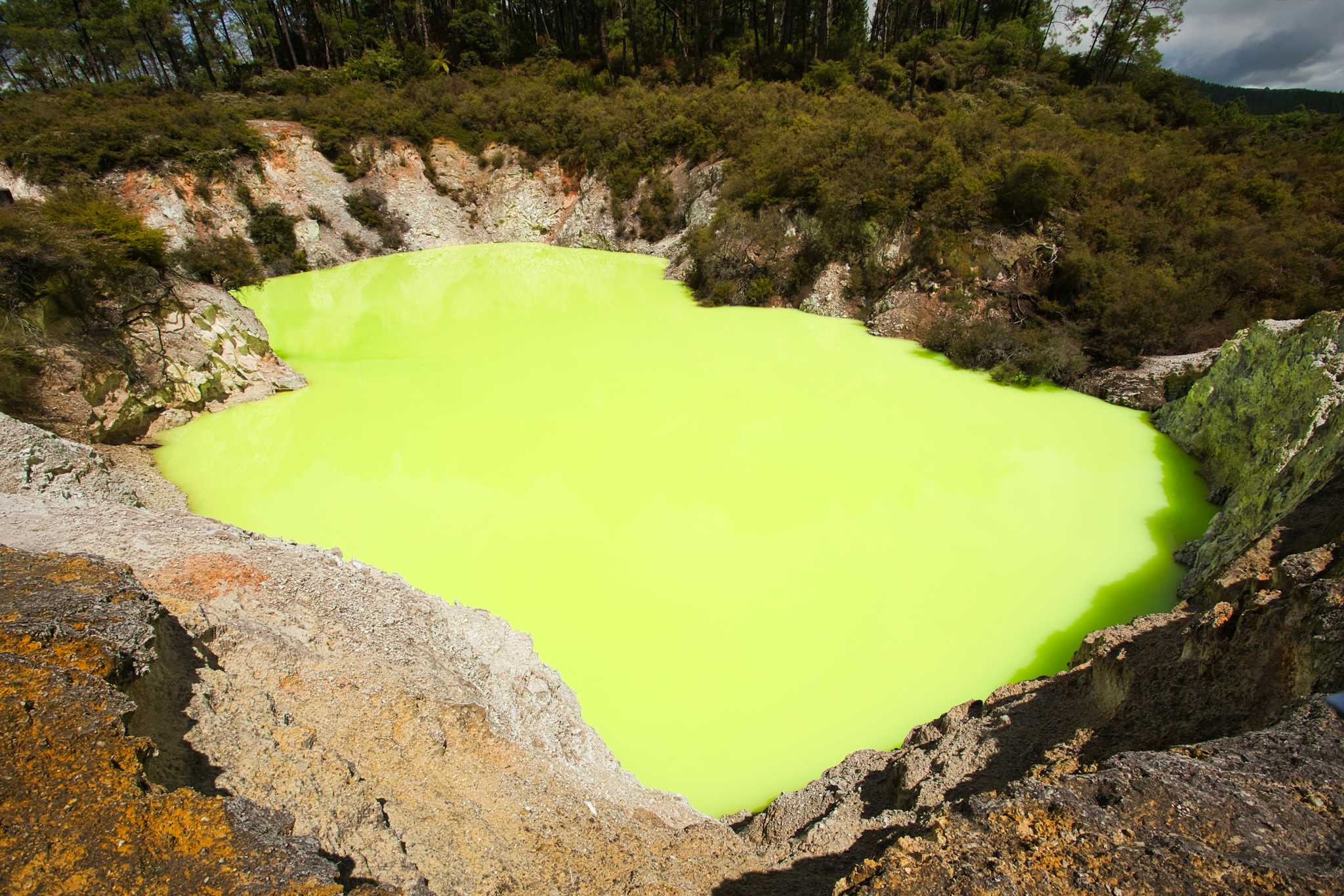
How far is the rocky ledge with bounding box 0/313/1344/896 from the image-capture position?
1.57 meters

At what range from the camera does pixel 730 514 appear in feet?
21.9

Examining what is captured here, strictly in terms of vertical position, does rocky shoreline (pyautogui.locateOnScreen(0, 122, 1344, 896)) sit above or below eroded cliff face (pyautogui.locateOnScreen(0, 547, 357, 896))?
below

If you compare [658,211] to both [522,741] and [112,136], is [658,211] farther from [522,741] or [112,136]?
[522,741]

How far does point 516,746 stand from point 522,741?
0.32 metres

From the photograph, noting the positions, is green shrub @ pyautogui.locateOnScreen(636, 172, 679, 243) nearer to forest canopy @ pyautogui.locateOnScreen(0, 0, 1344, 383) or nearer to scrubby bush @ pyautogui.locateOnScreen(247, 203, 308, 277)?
forest canopy @ pyautogui.locateOnScreen(0, 0, 1344, 383)

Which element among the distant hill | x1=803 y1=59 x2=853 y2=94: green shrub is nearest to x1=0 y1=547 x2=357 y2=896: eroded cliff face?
x1=803 y1=59 x2=853 y2=94: green shrub

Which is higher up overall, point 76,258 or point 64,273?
point 76,258

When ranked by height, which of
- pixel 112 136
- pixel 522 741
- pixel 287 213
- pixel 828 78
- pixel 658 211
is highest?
pixel 828 78

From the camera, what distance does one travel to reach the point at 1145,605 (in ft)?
17.9

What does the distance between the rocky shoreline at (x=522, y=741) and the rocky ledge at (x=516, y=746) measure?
A: 0.04 feet

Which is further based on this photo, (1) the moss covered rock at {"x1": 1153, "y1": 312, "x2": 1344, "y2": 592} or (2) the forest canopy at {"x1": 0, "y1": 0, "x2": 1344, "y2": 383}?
(2) the forest canopy at {"x1": 0, "y1": 0, "x2": 1344, "y2": 383}

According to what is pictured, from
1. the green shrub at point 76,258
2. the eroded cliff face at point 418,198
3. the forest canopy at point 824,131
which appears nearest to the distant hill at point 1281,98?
the forest canopy at point 824,131

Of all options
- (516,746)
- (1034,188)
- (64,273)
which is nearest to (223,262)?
(64,273)

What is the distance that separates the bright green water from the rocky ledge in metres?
0.51
